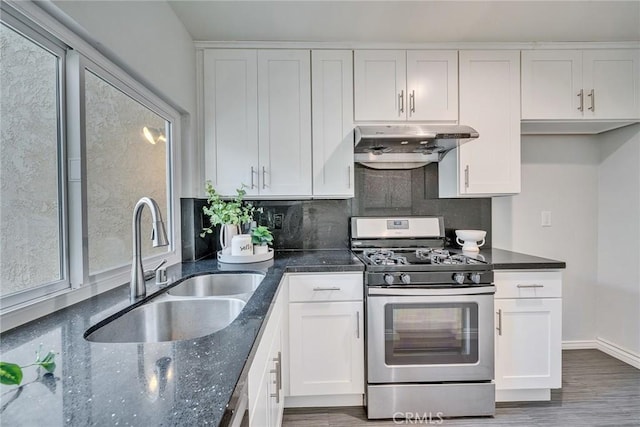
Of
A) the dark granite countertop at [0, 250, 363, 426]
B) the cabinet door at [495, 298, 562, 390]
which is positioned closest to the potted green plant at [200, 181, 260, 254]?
the dark granite countertop at [0, 250, 363, 426]

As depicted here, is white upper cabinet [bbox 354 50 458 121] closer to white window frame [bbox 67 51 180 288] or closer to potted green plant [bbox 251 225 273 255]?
potted green plant [bbox 251 225 273 255]

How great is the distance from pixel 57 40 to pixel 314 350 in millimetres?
1825

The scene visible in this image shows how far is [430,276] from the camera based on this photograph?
1731mm

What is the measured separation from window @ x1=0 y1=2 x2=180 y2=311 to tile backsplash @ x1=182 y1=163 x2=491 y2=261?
1070 mm

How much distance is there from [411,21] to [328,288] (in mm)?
1692

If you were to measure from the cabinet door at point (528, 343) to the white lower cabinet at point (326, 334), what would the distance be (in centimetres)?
85

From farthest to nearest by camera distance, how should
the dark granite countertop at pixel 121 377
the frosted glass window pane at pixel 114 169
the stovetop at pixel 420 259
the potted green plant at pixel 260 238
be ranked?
1. the potted green plant at pixel 260 238
2. the stovetop at pixel 420 259
3. the frosted glass window pane at pixel 114 169
4. the dark granite countertop at pixel 121 377

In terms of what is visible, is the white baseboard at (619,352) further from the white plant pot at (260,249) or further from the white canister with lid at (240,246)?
the white canister with lid at (240,246)

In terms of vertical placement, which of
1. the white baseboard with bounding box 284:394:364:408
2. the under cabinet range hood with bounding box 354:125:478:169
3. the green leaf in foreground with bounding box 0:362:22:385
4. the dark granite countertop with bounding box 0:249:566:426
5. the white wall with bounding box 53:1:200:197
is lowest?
the white baseboard with bounding box 284:394:364:408

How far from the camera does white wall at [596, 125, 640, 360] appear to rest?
2.28 metres

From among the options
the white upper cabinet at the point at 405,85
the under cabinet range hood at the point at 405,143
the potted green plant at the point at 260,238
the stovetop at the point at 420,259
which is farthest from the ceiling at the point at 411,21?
the stovetop at the point at 420,259

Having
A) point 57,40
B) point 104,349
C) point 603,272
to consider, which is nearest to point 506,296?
point 603,272

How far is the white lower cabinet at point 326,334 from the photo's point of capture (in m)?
1.80

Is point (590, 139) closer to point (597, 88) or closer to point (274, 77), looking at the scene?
point (597, 88)
